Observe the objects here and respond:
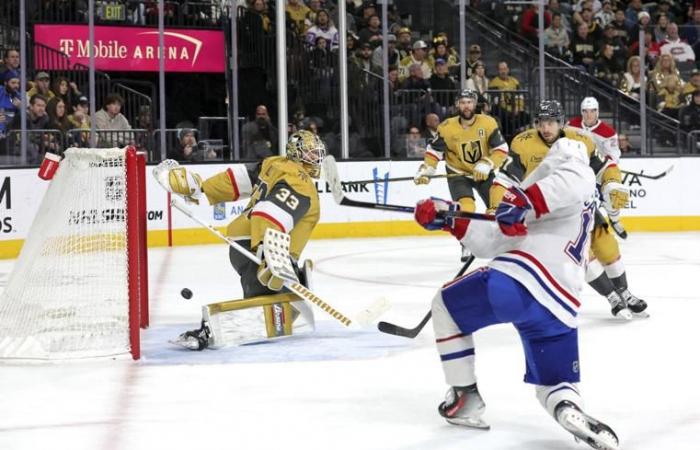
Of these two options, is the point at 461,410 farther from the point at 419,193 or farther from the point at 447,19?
the point at 447,19

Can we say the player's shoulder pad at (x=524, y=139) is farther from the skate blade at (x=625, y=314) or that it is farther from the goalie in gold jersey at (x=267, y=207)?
the goalie in gold jersey at (x=267, y=207)

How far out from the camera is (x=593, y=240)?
6.20 meters

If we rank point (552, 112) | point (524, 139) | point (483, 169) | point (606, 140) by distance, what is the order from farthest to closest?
point (483, 169) → point (606, 140) → point (524, 139) → point (552, 112)

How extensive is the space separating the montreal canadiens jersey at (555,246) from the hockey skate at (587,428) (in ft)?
0.87

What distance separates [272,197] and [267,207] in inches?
2.0

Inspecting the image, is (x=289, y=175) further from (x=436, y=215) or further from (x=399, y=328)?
(x=436, y=215)

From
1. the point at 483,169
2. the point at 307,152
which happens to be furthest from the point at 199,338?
the point at 483,169

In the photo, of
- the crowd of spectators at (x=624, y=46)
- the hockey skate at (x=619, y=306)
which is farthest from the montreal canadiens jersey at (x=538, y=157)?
the crowd of spectators at (x=624, y=46)

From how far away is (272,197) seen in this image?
5344mm

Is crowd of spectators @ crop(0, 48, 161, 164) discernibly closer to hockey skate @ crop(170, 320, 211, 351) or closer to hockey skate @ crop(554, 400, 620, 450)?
hockey skate @ crop(170, 320, 211, 351)

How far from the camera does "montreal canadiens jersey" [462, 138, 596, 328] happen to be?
3604 millimetres

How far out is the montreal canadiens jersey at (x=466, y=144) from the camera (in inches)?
353

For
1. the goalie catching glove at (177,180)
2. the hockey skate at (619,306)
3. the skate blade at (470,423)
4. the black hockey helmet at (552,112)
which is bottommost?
the skate blade at (470,423)

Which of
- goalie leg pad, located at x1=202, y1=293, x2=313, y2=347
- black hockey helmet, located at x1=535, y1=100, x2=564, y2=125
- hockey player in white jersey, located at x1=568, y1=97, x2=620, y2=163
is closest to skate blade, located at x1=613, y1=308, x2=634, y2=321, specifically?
black hockey helmet, located at x1=535, y1=100, x2=564, y2=125
